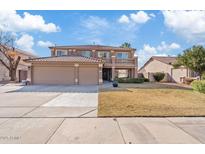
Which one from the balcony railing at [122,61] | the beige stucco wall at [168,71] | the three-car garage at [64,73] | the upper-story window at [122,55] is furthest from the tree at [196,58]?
the three-car garage at [64,73]

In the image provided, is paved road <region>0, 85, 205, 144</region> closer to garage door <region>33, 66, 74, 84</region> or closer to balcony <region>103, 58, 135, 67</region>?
garage door <region>33, 66, 74, 84</region>

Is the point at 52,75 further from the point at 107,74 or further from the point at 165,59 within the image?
the point at 165,59

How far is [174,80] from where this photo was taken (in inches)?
1254

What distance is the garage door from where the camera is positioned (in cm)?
2403

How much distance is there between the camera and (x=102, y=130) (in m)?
5.81

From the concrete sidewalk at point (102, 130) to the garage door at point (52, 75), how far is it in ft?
55.9

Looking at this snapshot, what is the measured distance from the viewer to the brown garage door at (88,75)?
78.7ft

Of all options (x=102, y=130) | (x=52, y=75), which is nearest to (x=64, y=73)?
(x=52, y=75)

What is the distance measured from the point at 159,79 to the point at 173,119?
87.2 ft

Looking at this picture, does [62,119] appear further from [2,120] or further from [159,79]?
[159,79]

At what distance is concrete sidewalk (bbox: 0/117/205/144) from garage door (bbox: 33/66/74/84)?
670 inches

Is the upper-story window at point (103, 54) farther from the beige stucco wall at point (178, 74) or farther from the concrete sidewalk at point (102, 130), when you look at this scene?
the concrete sidewalk at point (102, 130)

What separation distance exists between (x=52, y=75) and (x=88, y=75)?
13.8ft
